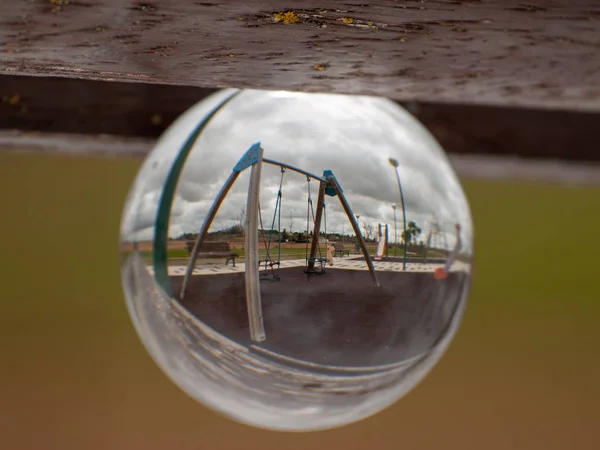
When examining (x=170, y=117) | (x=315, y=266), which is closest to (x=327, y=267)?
(x=315, y=266)

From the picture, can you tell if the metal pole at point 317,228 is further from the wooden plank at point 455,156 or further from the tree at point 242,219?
the wooden plank at point 455,156

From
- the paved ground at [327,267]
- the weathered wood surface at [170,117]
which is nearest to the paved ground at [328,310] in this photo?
the paved ground at [327,267]

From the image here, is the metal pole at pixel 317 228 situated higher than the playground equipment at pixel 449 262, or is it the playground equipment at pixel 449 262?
the metal pole at pixel 317 228

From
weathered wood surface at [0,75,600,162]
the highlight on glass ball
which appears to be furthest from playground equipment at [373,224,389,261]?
weathered wood surface at [0,75,600,162]

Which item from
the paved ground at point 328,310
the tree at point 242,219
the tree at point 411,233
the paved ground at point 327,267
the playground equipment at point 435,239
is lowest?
the paved ground at point 328,310

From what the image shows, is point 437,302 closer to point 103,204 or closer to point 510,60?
point 510,60

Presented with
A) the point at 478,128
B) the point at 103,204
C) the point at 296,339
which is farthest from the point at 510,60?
the point at 103,204

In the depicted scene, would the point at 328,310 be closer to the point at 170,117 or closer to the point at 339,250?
the point at 339,250
